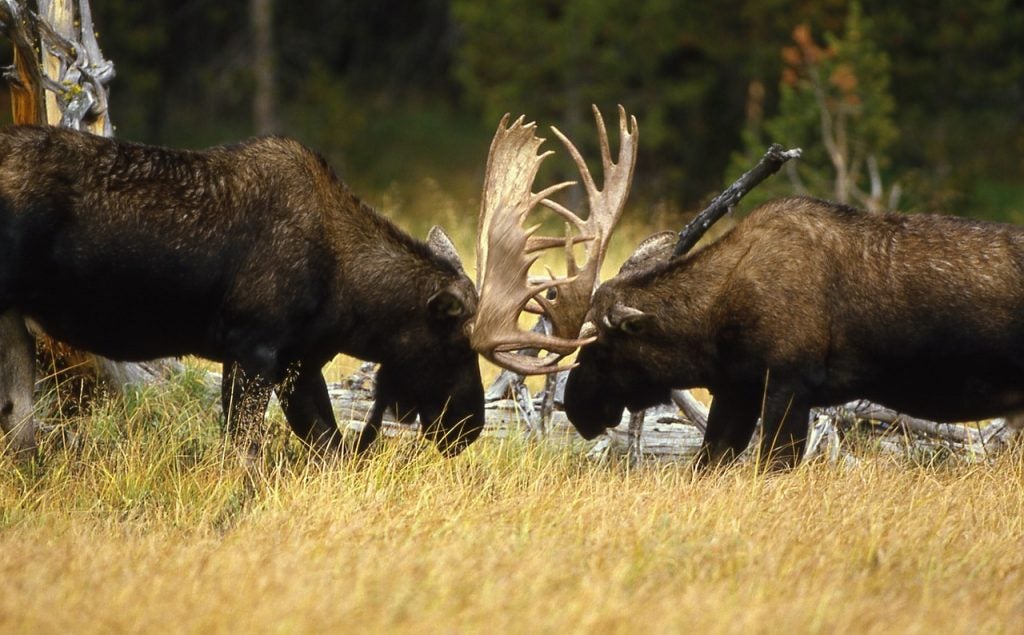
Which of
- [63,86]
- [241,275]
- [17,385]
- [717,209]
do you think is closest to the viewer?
[241,275]

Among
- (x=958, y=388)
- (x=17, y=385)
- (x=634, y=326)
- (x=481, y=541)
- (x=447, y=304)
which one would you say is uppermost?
(x=447, y=304)

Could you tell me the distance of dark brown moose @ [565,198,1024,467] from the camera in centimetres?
744

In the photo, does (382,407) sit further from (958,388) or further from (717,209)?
(958,388)

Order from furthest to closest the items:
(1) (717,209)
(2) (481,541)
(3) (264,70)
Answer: (3) (264,70) < (1) (717,209) < (2) (481,541)

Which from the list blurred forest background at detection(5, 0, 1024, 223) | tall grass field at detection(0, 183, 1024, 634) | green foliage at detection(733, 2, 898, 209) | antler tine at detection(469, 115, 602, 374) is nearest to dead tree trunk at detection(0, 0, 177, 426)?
tall grass field at detection(0, 183, 1024, 634)

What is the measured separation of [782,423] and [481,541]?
222cm

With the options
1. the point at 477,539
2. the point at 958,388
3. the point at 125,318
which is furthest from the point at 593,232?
the point at 477,539

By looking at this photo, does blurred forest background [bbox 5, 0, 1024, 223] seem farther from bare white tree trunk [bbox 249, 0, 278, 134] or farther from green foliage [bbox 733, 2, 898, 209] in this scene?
green foliage [bbox 733, 2, 898, 209]

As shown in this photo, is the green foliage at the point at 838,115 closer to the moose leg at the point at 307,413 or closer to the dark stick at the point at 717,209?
the dark stick at the point at 717,209

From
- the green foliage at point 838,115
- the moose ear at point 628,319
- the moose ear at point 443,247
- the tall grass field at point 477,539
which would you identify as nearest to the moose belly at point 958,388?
the tall grass field at point 477,539

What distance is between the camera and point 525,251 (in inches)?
295

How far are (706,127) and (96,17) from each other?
419 inches

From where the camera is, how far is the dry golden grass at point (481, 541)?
4.83 meters

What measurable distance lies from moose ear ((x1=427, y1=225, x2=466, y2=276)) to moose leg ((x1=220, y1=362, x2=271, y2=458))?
51.0 inches
